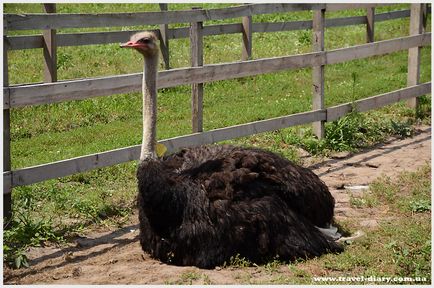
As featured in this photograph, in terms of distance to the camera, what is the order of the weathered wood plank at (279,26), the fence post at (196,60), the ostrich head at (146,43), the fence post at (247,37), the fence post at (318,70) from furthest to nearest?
the weathered wood plank at (279,26), the fence post at (247,37), the fence post at (318,70), the fence post at (196,60), the ostrich head at (146,43)

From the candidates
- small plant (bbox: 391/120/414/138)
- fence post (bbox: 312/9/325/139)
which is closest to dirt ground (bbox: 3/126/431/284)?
fence post (bbox: 312/9/325/139)

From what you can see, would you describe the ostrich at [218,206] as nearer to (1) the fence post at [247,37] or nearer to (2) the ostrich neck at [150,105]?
(2) the ostrich neck at [150,105]

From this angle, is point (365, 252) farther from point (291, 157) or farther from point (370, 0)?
point (370, 0)

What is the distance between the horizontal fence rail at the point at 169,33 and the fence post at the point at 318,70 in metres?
3.17

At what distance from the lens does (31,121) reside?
33.9 ft

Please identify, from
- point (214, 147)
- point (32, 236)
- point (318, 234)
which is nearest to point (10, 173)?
point (32, 236)

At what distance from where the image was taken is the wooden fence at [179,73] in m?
6.58

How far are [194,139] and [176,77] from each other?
62 centimetres

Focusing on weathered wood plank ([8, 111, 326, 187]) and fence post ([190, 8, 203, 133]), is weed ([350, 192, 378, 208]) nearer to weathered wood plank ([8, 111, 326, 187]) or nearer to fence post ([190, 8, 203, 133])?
weathered wood plank ([8, 111, 326, 187])

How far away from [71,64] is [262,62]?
525 cm

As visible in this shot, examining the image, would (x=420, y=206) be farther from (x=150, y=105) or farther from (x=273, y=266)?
(x=150, y=105)

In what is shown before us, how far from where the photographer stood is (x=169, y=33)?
13.4m

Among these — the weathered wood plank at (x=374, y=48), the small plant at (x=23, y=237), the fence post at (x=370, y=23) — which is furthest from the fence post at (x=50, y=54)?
the fence post at (x=370, y=23)

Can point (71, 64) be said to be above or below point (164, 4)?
below
